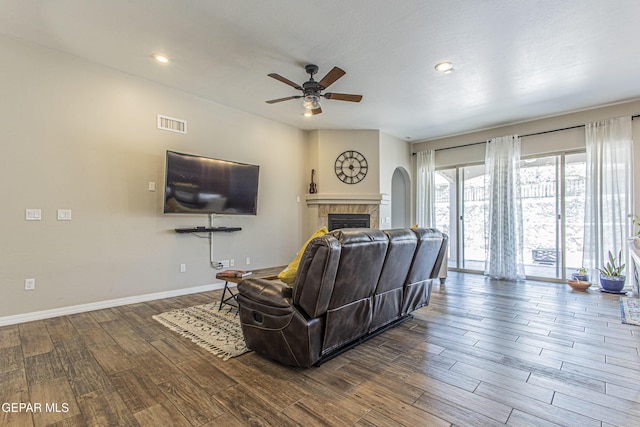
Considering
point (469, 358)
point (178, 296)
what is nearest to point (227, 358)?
point (469, 358)

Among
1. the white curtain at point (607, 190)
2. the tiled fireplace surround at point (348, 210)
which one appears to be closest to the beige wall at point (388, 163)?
the tiled fireplace surround at point (348, 210)

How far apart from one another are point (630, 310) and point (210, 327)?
4.76m

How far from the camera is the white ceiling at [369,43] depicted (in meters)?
2.59

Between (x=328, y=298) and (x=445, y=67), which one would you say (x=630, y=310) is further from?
(x=328, y=298)

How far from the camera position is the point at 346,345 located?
8.16 ft

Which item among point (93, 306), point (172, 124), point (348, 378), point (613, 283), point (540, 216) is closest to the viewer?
point (348, 378)

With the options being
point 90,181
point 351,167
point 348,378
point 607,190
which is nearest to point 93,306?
point 90,181

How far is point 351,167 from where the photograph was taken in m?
6.05

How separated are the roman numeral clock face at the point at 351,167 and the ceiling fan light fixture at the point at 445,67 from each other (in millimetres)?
2573

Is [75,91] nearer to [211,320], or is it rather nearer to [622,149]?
[211,320]

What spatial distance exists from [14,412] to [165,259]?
8.43 ft

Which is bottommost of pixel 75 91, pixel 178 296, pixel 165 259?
pixel 178 296

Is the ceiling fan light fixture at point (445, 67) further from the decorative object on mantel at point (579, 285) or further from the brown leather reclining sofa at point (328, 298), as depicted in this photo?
the decorative object on mantel at point (579, 285)

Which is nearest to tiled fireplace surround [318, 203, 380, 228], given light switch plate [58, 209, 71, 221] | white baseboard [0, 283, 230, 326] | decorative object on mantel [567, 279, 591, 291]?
white baseboard [0, 283, 230, 326]
